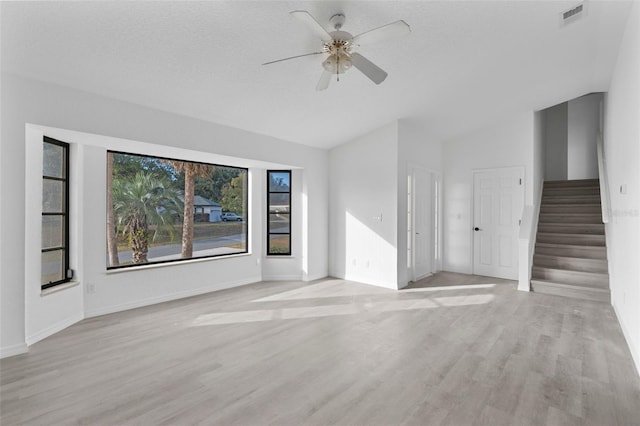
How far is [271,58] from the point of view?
3.25 m

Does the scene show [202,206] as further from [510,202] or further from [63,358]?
[510,202]

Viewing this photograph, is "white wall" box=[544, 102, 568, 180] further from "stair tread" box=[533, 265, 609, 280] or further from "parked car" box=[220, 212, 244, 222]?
"parked car" box=[220, 212, 244, 222]

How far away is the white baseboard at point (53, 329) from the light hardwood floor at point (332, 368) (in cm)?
12

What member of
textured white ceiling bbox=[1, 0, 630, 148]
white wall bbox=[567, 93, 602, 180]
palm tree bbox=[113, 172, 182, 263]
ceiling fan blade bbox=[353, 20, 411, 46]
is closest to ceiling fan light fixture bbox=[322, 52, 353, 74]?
ceiling fan blade bbox=[353, 20, 411, 46]

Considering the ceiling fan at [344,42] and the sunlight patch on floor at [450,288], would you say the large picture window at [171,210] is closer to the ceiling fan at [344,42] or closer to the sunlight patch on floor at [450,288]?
the sunlight patch on floor at [450,288]

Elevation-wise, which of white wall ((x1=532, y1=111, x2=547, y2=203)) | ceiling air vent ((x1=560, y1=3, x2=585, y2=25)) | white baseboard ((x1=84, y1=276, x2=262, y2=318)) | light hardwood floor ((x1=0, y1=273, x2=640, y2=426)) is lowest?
light hardwood floor ((x1=0, y1=273, x2=640, y2=426))

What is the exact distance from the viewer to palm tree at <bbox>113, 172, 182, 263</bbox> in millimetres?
4727

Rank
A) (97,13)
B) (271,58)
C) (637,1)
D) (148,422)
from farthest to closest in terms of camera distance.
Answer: (271,58) < (637,1) < (97,13) < (148,422)

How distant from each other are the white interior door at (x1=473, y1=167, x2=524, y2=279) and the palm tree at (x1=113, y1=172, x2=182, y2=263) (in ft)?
19.0

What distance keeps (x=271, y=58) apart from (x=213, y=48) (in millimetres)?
565

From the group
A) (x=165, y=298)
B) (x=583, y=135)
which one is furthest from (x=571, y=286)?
(x=165, y=298)

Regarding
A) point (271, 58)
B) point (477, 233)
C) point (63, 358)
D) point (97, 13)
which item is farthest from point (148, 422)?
point (477, 233)

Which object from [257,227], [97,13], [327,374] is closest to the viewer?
[97,13]

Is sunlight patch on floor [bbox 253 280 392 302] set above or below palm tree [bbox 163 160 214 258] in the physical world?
below
